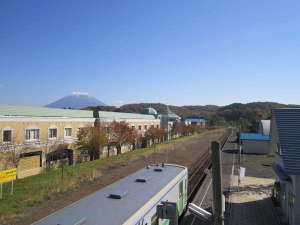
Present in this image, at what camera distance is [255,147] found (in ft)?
118

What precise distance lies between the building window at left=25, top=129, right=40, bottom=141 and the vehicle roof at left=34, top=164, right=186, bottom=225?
20240 mm

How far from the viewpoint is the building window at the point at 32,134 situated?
25.8 m

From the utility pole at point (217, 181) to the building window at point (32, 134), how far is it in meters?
26.3

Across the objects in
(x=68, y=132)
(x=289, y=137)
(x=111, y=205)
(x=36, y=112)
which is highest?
(x=36, y=112)

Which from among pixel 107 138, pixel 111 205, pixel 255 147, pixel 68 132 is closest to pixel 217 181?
pixel 111 205

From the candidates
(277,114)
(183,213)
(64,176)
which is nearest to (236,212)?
(183,213)

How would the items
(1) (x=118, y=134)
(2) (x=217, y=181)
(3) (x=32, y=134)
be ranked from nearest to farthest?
(2) (x=217, y=181) → (3) (x=32, y=134) → (1) (x=118, y=134)

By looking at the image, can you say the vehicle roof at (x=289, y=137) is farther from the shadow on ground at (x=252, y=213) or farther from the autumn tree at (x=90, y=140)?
the autumn tree at (x=90, y=140)

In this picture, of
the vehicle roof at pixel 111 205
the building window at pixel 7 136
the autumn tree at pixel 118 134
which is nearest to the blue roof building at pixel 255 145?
the autumn tree at pixel 118 134

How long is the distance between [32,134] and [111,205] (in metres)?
22.9

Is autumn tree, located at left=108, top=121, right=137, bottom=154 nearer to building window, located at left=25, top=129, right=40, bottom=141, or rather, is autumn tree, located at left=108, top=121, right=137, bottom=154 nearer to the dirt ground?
the dirt ground

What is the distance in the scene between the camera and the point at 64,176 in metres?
22.1

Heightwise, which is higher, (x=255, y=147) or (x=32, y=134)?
(x=32, y=134)

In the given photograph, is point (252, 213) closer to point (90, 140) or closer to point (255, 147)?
point (90, 140)
